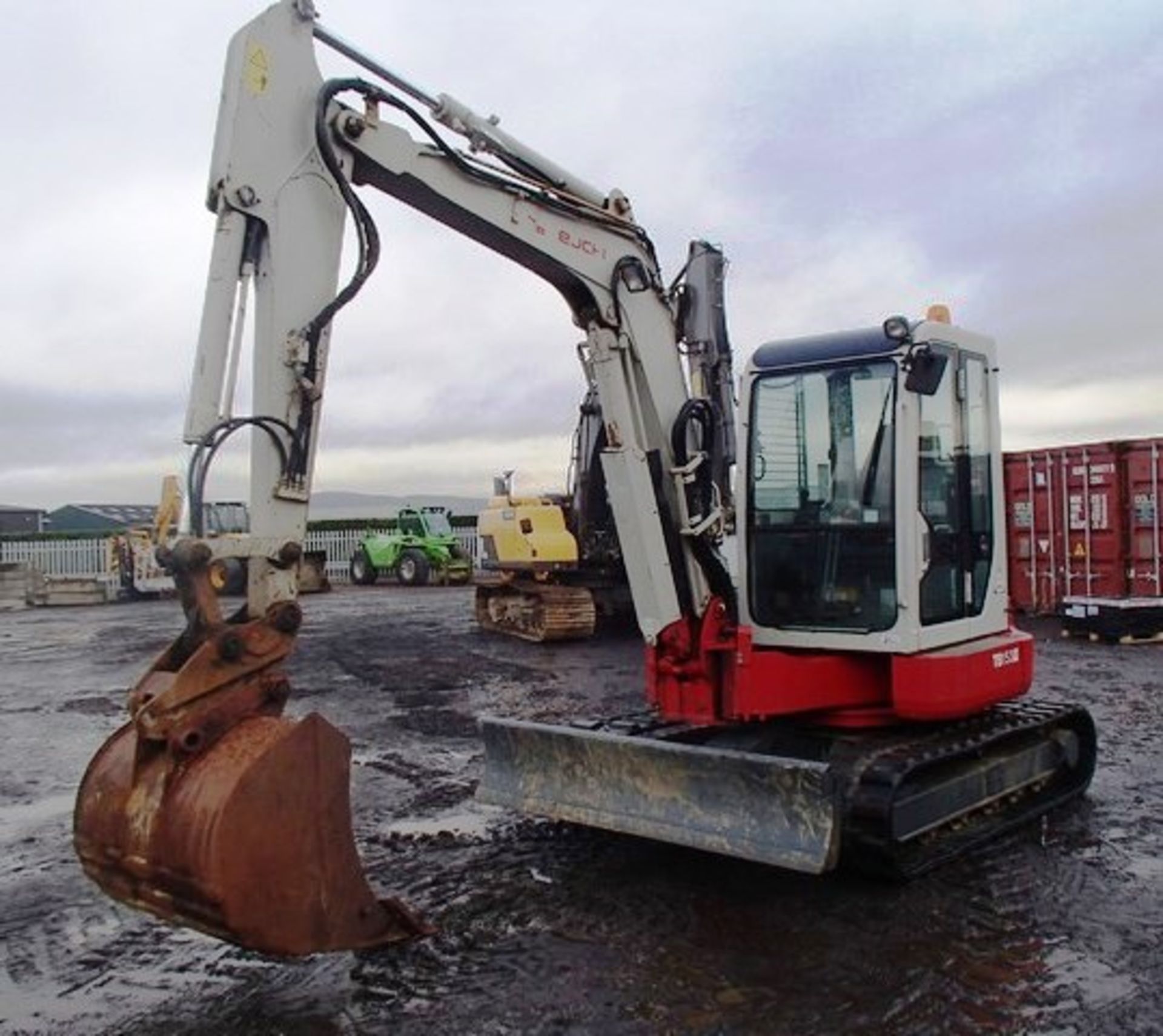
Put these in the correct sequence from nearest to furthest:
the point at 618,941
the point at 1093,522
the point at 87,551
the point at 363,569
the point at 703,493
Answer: the point at 618,941, the point at 703,493, the point at 1093,522, the point at 363,569, the point at 87,551

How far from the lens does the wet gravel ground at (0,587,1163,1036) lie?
3957mm

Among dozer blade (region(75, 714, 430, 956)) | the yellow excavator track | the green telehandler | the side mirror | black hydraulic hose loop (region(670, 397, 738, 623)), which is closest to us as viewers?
dozer blade (region(75, 714, 430, 956))

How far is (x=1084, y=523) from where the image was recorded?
50.4ft

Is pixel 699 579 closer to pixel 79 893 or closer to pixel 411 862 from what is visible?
pixel 411 862

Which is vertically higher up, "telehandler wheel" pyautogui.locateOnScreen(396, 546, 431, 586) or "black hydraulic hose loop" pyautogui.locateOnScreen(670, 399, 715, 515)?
"black hydraulic hose loop" pyautogui.locateOnScreen(670, 399, 715, 515)

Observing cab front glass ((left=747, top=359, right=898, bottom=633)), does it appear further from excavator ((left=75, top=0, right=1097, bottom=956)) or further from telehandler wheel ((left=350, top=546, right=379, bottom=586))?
telehandler wheel ((left=350, top=546, right=379, bottom=586))

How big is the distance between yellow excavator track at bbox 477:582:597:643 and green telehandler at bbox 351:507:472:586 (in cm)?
1119

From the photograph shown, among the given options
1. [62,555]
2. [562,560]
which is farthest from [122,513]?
[562,560]

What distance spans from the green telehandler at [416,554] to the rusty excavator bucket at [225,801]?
2378cm

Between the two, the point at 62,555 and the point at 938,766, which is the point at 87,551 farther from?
the point at 938,766

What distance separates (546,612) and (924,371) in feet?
33.4

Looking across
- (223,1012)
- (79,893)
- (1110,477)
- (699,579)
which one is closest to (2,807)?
(79,893)

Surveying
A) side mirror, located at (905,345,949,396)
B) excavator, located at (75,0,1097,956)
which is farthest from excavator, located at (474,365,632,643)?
side mirror, located at (905,345,949,396)

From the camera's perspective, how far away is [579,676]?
12273 millimetres
